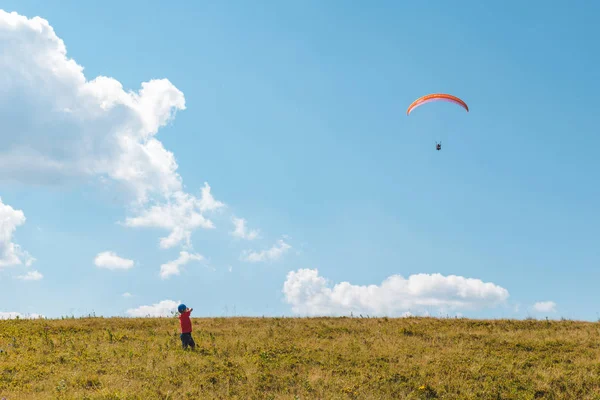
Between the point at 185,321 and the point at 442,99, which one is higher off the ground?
the point at 442,99

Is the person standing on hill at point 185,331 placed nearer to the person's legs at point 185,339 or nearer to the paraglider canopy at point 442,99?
the person's legs at point 185,339

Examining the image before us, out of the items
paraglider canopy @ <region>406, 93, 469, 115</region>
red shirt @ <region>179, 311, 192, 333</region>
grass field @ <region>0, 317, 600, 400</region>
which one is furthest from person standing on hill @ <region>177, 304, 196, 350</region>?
paraglider canopy @ <region>406, 93, 469, 115</region>

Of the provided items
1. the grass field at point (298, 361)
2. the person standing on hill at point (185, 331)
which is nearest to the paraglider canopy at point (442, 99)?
the grass field at point (298, 361)

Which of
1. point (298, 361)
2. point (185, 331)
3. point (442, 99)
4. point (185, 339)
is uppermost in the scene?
point (442, 99)

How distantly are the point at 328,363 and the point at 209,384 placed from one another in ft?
17.0

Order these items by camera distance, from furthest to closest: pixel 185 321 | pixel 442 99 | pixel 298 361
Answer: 1. pixel 442 99
2. pixel 185 321
3. pixel 298 361

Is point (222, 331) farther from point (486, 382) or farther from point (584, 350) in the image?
point (584, 350)

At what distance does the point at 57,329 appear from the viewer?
1094 inches

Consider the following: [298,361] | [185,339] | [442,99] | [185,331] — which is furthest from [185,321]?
[442,99]

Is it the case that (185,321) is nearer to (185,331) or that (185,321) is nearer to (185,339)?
(185,331)

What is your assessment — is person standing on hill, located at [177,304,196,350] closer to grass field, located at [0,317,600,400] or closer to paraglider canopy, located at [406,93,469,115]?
grass field, located at [0,317,600,400]

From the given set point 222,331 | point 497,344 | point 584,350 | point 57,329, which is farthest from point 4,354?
point 584,350

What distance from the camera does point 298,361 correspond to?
845 inches

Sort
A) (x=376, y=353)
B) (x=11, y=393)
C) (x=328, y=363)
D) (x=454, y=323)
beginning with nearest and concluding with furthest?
(x=11, y=393) < (x=328, y=363) < (x=376, y=353) < (x=454, y=323)
